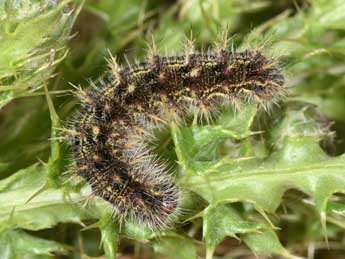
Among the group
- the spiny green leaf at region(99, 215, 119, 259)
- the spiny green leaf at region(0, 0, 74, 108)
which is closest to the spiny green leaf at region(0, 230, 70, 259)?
the spiny green leaf at region(99, 215, 119, 259)

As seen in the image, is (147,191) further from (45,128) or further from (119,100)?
(45,128)

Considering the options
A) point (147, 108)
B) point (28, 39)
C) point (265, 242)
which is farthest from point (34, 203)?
point (265, 242)

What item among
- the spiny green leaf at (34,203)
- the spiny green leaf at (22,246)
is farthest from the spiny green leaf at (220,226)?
A: the spiny green leaf at (22,246)

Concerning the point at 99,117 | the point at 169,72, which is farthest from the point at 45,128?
the point at 169,72

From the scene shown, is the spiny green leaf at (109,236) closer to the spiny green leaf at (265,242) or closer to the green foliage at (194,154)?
the green foliage at (194,154)

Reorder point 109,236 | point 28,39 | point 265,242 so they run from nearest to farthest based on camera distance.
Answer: point 28,39 → point 109,236 → point 265,242

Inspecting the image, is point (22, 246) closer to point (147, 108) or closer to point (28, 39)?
point (147, 108)
